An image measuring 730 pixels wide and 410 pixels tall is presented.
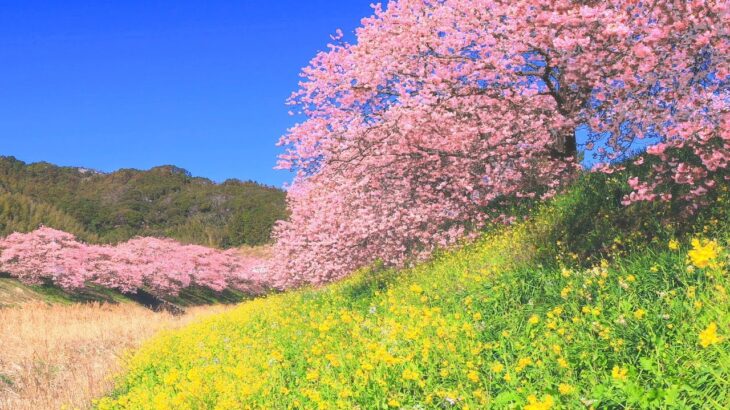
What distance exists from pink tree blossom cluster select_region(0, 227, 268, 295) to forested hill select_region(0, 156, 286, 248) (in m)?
8.31

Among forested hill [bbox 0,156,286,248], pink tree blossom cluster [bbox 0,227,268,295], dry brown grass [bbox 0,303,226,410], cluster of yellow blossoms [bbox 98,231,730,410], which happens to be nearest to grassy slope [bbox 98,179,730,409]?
cluster of yellow blossoms [bbox 98,231,730,410]

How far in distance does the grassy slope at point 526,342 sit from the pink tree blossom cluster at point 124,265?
20.5 m

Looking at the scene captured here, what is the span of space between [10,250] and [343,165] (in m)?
22.3

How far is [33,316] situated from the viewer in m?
17.1

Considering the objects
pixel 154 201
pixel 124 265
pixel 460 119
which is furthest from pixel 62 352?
pixel 154 201

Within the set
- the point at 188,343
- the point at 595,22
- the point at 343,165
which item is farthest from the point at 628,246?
the point at 188,343

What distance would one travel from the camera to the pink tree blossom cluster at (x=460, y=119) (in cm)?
920

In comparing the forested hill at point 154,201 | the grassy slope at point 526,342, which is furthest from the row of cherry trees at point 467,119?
the forested hill at point 154,201

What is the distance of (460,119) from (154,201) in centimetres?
5478

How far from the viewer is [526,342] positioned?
5395mm

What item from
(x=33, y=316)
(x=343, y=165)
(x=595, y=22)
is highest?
(x=595, y=22)

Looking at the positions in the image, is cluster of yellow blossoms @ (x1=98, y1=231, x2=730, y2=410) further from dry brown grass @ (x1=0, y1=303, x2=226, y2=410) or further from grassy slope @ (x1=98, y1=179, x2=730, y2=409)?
dry brown grass @ (x1=0, y1=303, x2=226, y2=410)

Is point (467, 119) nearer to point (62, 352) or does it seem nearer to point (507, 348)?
point (507, 348)

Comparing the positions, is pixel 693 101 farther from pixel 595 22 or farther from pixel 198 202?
pixel 198 202
